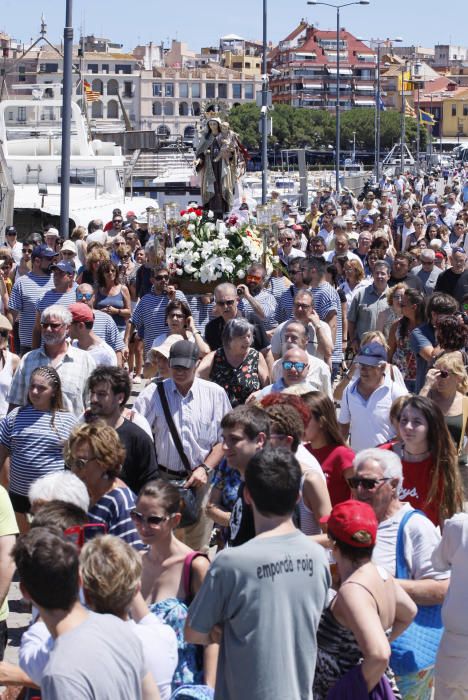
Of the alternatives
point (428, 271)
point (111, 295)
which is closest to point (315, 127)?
point (428, 271)

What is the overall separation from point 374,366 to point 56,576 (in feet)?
13.5

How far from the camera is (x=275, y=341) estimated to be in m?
9.09

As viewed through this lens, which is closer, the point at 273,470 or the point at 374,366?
the point at 273,470

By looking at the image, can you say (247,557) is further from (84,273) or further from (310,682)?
(84,273)

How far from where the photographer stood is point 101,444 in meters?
5.72

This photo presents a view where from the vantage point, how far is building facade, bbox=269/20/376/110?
16175cm

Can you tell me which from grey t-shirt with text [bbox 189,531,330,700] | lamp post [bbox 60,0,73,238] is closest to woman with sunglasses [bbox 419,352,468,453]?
grey t-shirt with text [bbox 189,531,330,700]

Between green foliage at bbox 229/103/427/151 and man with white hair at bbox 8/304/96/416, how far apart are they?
11501 cm

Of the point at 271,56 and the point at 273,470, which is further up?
the point at 271,56

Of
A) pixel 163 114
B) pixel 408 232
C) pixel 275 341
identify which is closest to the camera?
pixel 275 341

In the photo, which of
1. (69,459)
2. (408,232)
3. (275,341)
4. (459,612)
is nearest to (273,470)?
(459,612)

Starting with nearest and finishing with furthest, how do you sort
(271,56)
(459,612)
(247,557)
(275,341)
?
(247,557) < (459,612) < (275,341) < (271,56)

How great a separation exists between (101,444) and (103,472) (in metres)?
0.13

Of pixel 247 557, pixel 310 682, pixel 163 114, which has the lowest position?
pixel 310 682
